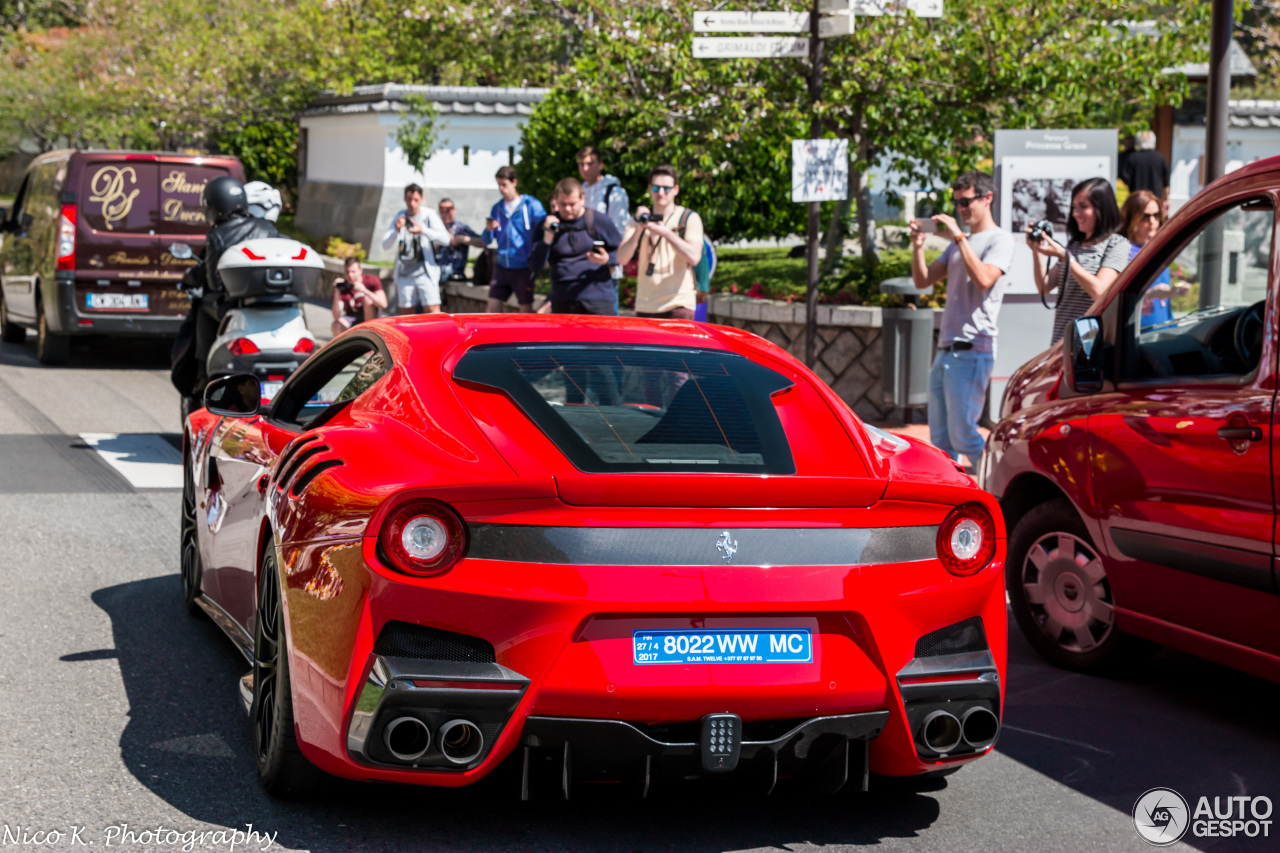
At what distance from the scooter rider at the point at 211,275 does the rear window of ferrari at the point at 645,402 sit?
19.3 ft

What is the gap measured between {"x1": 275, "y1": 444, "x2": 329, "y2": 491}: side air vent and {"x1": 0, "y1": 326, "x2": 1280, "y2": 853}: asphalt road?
2.77 feet

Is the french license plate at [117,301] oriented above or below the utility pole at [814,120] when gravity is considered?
below

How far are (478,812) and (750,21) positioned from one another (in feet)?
24.5

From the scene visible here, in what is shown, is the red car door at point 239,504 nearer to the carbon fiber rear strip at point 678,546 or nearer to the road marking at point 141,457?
the carbon fiber rear strip at point 678,546

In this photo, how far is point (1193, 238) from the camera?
5625 millimetres

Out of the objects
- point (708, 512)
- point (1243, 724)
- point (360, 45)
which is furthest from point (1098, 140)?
point (360, 45)

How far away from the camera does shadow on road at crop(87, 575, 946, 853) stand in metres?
4.07

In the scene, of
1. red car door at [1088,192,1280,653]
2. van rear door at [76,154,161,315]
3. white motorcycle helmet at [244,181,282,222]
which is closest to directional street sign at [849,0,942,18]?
white motorcycle helmet at [244,181,282,222]

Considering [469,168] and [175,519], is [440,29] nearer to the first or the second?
[469,168]

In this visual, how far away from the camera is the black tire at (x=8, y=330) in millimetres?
17266

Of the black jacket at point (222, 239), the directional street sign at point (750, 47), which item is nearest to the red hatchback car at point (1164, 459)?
the directional street sign at point (750, 47)

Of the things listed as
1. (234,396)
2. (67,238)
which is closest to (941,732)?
Answer: (234,396)

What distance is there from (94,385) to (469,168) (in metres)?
13.7

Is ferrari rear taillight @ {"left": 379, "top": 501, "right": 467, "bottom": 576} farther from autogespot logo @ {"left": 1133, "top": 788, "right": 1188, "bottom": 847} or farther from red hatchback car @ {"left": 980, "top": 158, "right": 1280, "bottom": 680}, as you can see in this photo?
red hatchback car @ {"left": 980, "top": 158, "right": 1280, "bottom": 680}
